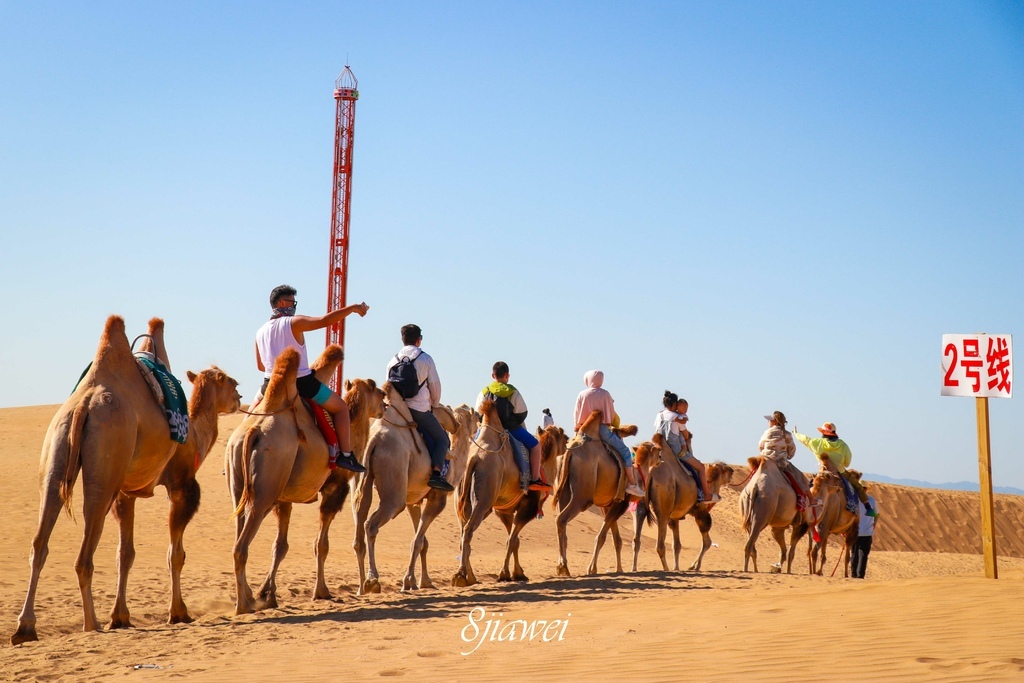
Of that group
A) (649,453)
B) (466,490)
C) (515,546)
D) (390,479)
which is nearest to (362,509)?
(390,479)

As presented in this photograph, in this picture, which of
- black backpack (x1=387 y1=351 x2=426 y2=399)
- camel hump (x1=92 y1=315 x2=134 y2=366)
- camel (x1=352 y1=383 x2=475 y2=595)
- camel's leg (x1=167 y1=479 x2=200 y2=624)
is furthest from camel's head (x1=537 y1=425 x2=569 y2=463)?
camel hump (x1=92 y1=315 x2=134 y2=366)

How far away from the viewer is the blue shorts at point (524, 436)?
14.5 meters

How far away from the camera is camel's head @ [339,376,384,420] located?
1196 centimetres

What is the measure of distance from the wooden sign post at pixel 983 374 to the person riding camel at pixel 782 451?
226 inches

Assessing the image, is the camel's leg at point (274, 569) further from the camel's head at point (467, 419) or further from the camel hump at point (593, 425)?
the camel hump at point (593, 425)

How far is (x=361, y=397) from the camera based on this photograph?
39.3 feet

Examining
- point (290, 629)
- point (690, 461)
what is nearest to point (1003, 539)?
point (690, 461)

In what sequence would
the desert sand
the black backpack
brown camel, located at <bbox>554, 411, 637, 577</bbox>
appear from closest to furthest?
1. the desert sand
2. the black backpack
3. brown camel, located at <bbox>554, 411, 637, 577</bbox>

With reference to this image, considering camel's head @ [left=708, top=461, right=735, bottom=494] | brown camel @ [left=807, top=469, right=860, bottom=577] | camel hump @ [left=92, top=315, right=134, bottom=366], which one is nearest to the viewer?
camel hump @ [left=92, top=315, right=134, bottom=366]

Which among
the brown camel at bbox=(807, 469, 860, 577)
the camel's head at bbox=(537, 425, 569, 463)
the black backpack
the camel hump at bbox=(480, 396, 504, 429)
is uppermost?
the black backpack

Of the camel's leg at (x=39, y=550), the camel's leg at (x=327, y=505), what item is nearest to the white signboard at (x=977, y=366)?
the camel's leg at (x=327, y=505)

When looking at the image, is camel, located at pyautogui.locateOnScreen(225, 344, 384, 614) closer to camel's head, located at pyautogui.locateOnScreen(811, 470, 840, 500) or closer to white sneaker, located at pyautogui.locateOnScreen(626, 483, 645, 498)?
white sneaker, located at pyautogui.locateOnScreen(626, 483, 645, 498)

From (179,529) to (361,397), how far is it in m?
2.65

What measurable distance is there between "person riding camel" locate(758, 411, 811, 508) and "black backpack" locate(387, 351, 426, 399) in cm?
772
